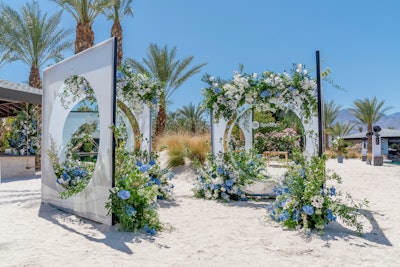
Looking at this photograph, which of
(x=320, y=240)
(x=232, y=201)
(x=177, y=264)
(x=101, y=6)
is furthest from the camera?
(x=101, y=6)

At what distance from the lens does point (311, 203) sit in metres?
4.05

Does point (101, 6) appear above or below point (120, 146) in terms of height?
above

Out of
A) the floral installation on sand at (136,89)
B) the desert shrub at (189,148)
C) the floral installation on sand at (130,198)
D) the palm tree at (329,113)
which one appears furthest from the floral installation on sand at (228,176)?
the palm tree at (329,113)

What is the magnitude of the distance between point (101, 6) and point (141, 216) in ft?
32.2

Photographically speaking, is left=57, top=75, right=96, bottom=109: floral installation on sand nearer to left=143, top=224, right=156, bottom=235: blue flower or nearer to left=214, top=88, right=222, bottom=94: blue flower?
left=214, top=88, right=222, bottom=94: blue flower

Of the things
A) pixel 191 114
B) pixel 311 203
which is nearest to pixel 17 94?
pixel 311 203

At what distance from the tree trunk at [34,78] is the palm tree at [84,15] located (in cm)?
348

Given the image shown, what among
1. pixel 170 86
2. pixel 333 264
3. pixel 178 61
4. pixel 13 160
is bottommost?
pixel 333 264

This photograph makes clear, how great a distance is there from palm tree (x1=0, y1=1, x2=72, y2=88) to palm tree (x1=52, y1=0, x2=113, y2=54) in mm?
2044

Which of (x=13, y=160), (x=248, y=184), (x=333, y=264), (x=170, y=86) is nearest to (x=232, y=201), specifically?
(x=248, y=184)

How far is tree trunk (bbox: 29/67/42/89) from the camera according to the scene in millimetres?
14542

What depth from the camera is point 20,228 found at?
4.07 m

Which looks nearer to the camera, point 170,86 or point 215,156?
point 215,156

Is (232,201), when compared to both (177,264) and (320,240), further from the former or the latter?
(177,264)
